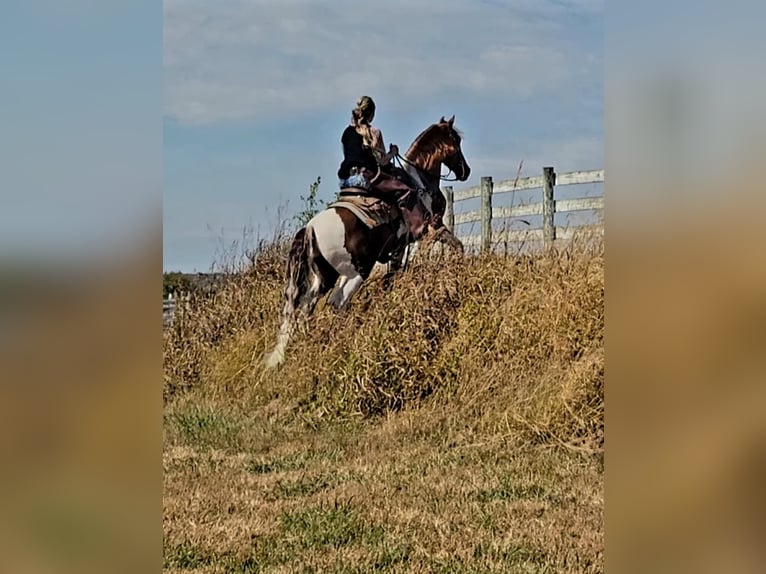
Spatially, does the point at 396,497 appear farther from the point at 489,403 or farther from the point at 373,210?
the point at 373,210

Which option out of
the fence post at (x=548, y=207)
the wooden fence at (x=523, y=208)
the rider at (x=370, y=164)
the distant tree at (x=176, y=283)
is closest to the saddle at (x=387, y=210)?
the rider at (x=370, y=164)

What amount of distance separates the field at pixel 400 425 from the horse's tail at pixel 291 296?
41mm

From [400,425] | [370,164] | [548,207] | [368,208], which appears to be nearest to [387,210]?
[368,208]

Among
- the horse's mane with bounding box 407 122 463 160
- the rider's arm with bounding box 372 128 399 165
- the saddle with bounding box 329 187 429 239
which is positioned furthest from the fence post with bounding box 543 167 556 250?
the rider's arm with bounding box 372 128 399 165

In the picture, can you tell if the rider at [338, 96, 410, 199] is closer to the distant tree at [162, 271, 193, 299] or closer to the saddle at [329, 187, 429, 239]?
the saddle at [329, 187, 429, 239]

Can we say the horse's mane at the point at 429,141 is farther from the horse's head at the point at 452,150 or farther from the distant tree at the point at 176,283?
the distant tree at the point at 176,283

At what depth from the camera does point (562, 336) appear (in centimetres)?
343

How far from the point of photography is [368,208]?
359cm

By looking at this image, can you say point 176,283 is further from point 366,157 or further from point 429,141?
point 429,141

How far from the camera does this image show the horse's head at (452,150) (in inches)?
131

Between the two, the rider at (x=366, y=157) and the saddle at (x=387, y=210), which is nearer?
the rider at (x=366, y=157)
